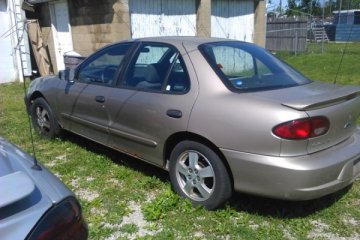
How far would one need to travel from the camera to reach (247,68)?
385 cm

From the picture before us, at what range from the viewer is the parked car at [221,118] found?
297 centimetres

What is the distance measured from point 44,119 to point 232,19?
8.23 m

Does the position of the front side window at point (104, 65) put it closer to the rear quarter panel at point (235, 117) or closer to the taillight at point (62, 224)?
the rear quarter panel at point (235, 117)

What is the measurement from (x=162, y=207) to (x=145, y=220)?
210 millimetres

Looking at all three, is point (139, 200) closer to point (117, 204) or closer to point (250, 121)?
point (117, 204)

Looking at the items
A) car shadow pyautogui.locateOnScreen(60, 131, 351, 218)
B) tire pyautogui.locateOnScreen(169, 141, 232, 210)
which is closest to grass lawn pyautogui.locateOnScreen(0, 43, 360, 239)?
car shadow pyautogui.locateOnScreen(60, 131, 351, 218)

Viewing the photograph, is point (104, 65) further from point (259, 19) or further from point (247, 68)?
point (259, 19)

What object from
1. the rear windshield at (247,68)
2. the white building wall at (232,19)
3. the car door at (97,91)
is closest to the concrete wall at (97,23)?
the white building wall at (232,19)

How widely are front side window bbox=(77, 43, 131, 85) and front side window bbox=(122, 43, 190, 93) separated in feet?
0.70

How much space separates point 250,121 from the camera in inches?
120

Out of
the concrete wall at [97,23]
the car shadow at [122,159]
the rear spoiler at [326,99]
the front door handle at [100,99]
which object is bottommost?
the car shadow at [122,159]

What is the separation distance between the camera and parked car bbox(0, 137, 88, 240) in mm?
1462

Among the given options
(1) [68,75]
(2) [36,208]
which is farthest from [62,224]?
(1) [68,75]

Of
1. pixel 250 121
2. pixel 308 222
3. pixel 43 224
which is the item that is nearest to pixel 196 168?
pixel 250 121
